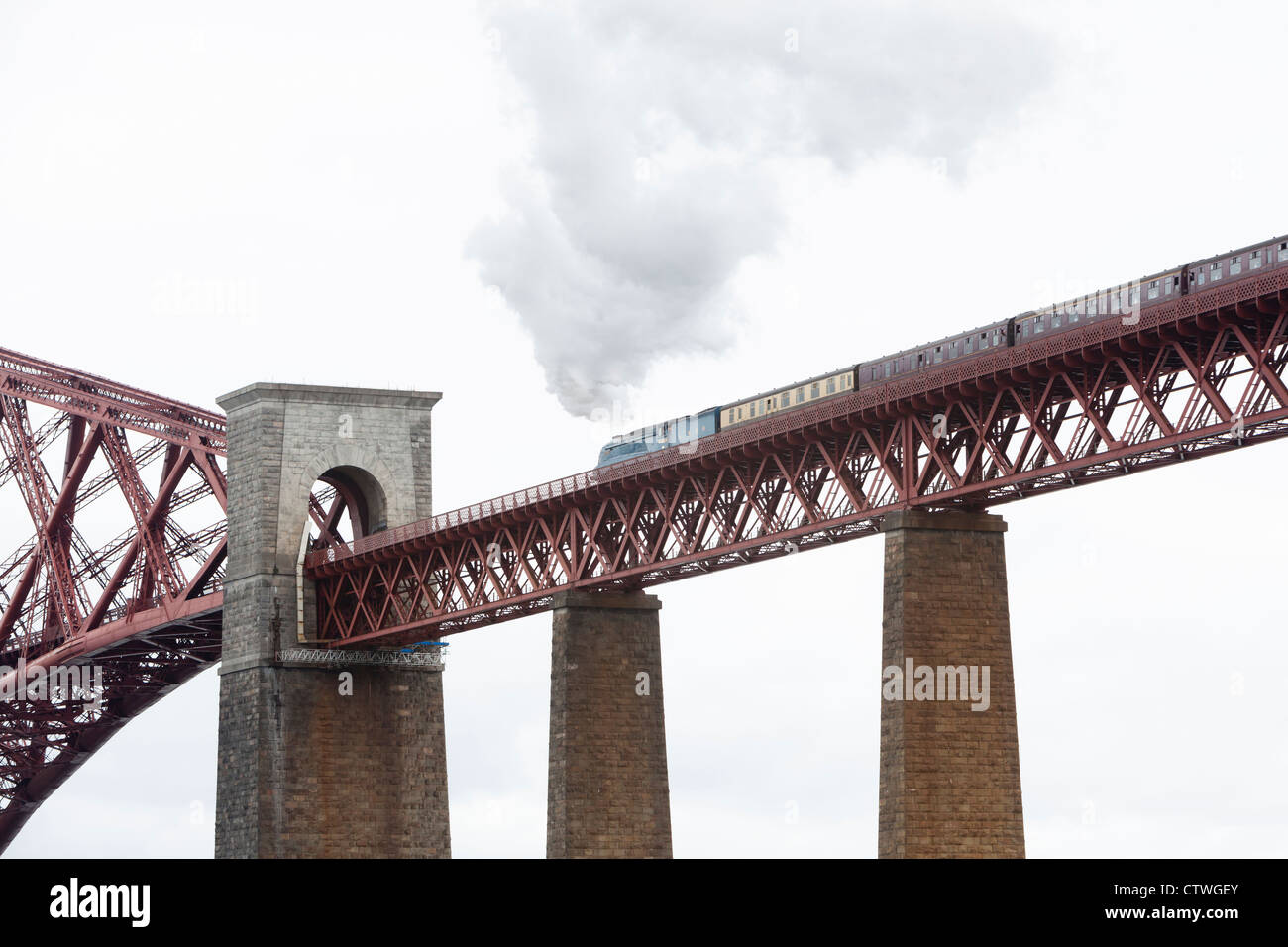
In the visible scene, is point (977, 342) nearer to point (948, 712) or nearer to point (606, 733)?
point (948, 712)

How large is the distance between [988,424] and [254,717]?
141ft

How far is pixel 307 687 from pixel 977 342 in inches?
1521

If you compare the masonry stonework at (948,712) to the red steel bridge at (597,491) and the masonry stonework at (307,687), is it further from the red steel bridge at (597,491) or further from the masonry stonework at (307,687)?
the masonry stonework at (307,687)

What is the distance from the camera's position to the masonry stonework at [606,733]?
7988 cm

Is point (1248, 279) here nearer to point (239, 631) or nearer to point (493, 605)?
point (493, 605)

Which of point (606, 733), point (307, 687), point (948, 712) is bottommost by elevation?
point (948, 712)

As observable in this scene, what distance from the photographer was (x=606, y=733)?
265ft

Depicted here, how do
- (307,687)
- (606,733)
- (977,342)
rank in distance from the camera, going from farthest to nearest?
(307,687) < (606,733) < (977,342)

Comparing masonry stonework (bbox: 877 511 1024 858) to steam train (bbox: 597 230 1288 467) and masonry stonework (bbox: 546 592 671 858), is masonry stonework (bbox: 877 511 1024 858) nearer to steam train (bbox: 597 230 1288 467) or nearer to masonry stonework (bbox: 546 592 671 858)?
steam train (bbox: 597 230 1288 467)

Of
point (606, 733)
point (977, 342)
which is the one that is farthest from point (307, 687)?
point (977, 342)

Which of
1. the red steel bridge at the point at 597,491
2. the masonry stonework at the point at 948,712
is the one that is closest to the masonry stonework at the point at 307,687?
the red steel bridge at the point at 597,491

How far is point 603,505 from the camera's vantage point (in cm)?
7981

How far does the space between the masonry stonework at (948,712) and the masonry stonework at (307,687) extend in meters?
36.9

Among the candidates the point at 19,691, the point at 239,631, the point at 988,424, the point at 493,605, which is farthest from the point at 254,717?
the point at 988,424
